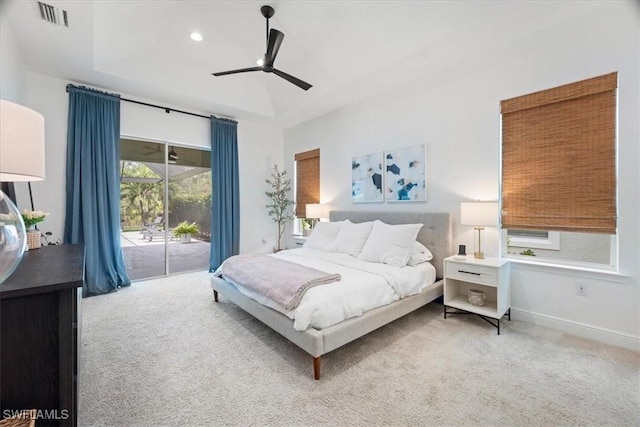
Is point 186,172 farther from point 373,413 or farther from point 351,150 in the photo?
point 373,413

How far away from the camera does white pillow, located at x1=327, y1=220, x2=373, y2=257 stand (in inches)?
138

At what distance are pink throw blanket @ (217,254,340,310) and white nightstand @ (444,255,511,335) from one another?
54.6 inches

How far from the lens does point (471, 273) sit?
2822mm

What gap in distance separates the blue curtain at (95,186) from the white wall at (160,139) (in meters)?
0.14

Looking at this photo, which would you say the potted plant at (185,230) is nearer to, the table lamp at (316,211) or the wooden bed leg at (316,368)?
the table lamp at (316,211)

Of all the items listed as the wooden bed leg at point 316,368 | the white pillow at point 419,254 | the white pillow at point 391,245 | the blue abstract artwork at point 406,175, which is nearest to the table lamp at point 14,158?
the wooden bed leg at point 316,368

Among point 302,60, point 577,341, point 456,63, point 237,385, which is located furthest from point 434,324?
point 302,60

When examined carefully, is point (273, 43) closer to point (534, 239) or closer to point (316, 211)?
point (316, 211)

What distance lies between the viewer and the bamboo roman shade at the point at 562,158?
2400 mm

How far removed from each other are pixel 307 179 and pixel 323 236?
5.82ft

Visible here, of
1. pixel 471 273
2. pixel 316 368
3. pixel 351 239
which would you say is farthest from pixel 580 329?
pixel 316 368

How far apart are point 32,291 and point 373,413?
1800 millimetres

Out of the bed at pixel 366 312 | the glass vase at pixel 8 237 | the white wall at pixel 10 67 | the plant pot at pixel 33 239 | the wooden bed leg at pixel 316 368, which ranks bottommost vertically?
the wooden bed leg at pixel 316 368

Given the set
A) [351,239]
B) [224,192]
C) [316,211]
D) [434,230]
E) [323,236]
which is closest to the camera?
[434,230]
